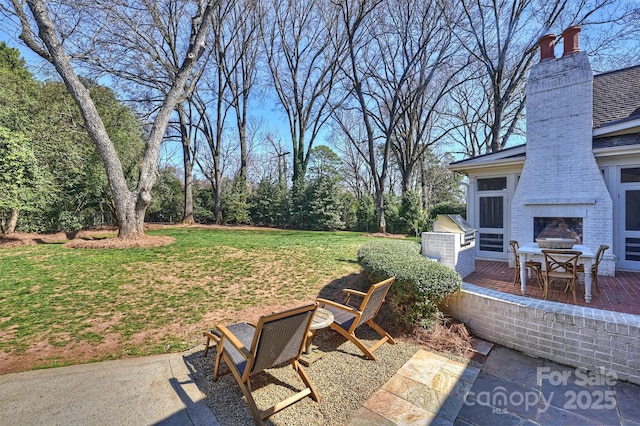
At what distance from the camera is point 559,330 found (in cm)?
354

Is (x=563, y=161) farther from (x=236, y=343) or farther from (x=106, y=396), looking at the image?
(x=106, y=396)

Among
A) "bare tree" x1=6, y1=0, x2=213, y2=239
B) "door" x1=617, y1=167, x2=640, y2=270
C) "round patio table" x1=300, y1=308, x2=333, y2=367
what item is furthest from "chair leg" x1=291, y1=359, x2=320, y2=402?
"bare tree" x1=6, y1=0, x2=213, y2=239

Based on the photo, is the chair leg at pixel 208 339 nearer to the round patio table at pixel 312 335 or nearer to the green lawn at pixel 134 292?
the green lawn at pixel 134 292

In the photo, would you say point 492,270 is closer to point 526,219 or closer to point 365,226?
point 526,219

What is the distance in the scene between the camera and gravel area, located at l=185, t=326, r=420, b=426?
8.41ft

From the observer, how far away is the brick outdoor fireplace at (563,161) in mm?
6000

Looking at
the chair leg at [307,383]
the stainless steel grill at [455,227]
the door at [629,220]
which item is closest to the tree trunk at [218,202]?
the stainless steel grill at [455,227]

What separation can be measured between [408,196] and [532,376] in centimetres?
1278

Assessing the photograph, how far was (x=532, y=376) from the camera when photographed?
329cm

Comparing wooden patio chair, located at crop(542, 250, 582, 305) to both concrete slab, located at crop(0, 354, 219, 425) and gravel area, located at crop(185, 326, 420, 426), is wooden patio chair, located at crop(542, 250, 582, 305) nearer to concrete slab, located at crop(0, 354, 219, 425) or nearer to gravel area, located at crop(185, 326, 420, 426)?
gravel area, located at crop(185, 326, 420, 426)

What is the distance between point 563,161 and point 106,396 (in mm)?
8993

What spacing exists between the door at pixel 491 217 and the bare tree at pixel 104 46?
35.4 ft

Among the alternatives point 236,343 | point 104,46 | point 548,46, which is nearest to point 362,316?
point 236,343

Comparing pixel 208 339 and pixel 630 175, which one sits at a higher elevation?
pixel 630 175
